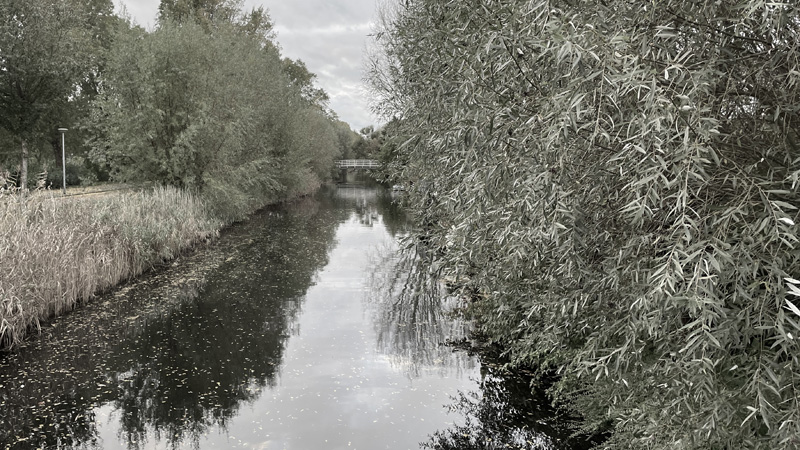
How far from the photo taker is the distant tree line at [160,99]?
713 inches

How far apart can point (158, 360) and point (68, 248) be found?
359cm

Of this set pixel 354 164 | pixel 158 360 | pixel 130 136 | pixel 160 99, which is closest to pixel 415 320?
pixel 158 360

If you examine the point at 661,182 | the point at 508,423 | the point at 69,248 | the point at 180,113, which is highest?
the point at 180,113

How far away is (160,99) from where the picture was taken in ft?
60.6

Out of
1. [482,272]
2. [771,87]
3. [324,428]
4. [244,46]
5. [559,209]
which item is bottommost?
[324,428]

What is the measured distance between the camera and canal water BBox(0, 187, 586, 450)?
5926 mm

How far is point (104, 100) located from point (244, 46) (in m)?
9.69

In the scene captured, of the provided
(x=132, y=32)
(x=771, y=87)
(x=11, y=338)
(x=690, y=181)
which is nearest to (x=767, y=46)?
(x=771, y=87)

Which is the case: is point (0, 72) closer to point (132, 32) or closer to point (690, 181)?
point (132, 32)

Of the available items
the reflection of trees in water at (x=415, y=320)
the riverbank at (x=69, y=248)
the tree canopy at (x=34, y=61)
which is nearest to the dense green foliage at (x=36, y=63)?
the tree canopy at (x=34, y=61)

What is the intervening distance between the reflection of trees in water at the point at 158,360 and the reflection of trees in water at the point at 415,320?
1.85m

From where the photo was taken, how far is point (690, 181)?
322 centimetres

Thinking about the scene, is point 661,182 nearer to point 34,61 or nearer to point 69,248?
point 69,248

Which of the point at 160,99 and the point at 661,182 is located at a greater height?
the point at 160,99
